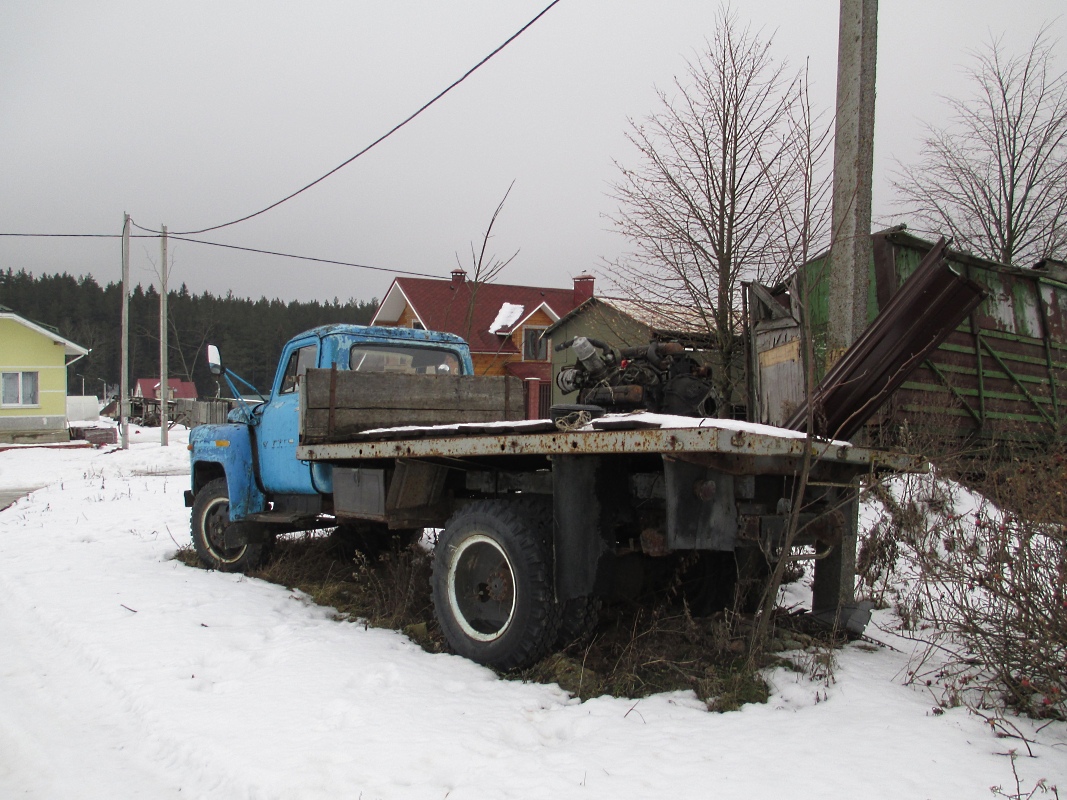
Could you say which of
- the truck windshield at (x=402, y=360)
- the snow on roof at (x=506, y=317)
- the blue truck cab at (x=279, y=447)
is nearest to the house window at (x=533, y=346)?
the snow on roof at (x=506, y=317)

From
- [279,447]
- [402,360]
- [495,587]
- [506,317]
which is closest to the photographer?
[495,587]

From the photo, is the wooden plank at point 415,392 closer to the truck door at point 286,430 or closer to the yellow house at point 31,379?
the truck door at point 286,430

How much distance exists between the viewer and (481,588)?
462 centimetres

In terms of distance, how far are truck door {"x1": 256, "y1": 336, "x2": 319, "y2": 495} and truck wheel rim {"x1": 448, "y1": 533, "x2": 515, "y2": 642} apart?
2.24 m

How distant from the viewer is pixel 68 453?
22.7 meters

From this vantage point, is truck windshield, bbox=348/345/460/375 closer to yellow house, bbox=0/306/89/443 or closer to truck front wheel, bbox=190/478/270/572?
truck front wheel, bbox=190/478/270/572

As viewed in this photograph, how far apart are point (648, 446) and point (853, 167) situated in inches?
112

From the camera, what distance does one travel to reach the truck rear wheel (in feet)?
13.9

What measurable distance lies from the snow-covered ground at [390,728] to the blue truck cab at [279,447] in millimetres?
1397

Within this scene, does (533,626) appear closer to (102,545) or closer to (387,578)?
(387,578)

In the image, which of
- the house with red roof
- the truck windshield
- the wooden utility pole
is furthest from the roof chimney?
the truck windshield

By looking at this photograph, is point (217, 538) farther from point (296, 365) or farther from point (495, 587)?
point (495, 587)

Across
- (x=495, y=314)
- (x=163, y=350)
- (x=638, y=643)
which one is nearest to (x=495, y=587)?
(x=638, y=643)

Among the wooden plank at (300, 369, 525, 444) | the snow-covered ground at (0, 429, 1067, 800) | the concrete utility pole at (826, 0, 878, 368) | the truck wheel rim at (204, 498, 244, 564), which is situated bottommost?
the snow-covered ground at (0, 429, 1067, 800)
